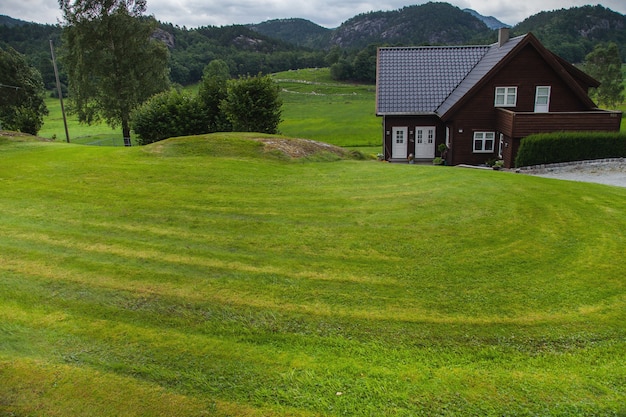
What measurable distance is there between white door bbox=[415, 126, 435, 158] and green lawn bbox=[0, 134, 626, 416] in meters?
15.9

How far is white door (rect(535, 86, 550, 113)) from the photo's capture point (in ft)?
92.4

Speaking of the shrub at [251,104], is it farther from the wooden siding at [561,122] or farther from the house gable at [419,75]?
the wooden siding at [561,122]

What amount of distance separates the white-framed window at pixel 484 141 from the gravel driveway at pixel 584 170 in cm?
435

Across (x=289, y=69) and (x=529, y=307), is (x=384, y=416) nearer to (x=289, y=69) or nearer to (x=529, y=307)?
(x=529, y=307)

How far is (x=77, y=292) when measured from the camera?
836 cm

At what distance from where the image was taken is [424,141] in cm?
3052

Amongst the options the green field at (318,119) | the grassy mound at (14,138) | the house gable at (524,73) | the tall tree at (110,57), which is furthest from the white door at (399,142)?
the tall tree at (110,57)

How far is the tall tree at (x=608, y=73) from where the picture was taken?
224ft

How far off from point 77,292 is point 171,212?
449 cm

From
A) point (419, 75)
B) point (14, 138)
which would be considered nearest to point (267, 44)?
point (419, 75)

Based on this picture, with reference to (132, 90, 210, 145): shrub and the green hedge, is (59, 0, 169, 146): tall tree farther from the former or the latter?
the green hedge

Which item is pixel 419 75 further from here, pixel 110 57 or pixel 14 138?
pixel 110 57

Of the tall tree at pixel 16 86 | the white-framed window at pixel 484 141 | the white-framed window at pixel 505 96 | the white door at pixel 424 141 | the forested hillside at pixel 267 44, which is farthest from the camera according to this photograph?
the forested hillside at pixel 267 44

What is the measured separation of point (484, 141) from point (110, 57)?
3094cm
